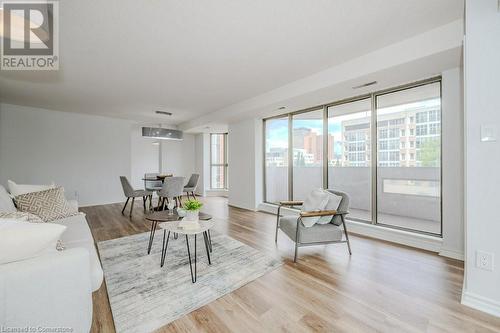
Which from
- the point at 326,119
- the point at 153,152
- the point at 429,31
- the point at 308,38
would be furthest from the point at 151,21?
the point at 153,152

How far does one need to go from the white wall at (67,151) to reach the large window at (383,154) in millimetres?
5591

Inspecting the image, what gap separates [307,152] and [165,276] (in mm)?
3696

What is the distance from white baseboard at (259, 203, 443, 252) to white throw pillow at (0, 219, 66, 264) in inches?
155

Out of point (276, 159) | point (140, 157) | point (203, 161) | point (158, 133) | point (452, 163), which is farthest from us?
point (203, 161)

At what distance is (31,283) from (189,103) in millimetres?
4564

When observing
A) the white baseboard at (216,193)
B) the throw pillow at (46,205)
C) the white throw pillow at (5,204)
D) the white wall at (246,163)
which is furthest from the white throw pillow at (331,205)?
the white baseboard at (216,193)

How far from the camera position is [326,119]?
4387 mm

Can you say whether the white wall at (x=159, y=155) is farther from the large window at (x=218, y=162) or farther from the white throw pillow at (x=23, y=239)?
the white throw pillow at (x=23, y=239)

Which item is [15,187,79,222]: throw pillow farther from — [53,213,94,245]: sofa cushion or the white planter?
the white planter

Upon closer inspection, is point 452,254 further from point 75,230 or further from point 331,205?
point 75,230

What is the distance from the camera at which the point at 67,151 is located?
5.87 metres

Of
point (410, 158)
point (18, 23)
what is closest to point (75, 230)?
point (18, 23)

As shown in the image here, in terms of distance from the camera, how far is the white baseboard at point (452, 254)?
267 cm

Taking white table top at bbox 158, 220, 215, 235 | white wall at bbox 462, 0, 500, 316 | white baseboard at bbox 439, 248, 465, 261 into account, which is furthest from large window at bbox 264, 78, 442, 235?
white table top at bbox 158, 220, 215, 235
